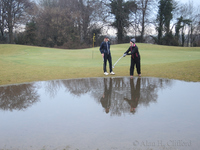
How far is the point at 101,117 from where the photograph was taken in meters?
4.28

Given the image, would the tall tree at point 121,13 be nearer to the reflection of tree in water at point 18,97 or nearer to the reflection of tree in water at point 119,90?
the reflection of tree in water at point 119,90

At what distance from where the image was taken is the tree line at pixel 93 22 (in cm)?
4103

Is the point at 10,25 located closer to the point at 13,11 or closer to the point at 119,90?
the point at 13,11

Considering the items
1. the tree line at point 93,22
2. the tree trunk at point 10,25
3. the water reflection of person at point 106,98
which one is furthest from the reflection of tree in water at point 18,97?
the tree trunk at point 10,25

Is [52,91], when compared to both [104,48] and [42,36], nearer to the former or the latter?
[104,48]

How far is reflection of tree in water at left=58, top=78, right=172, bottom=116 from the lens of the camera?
17.0 ft

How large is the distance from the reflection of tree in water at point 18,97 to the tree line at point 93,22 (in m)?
33.6

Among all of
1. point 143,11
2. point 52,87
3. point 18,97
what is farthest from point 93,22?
point 18,97

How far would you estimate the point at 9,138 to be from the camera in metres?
3.46

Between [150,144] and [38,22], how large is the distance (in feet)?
140

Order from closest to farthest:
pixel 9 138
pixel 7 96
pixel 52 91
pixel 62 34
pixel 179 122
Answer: pixel 9 138 → pixel 179 122 → pixel 7 96 → pixel 52 91 → pixel 62 34

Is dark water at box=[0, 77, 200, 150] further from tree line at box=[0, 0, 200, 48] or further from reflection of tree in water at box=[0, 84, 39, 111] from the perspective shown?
tree line at box=[0, 0, 200, 48]

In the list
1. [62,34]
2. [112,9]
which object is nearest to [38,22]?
[62,34]

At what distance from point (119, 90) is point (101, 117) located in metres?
2.42
